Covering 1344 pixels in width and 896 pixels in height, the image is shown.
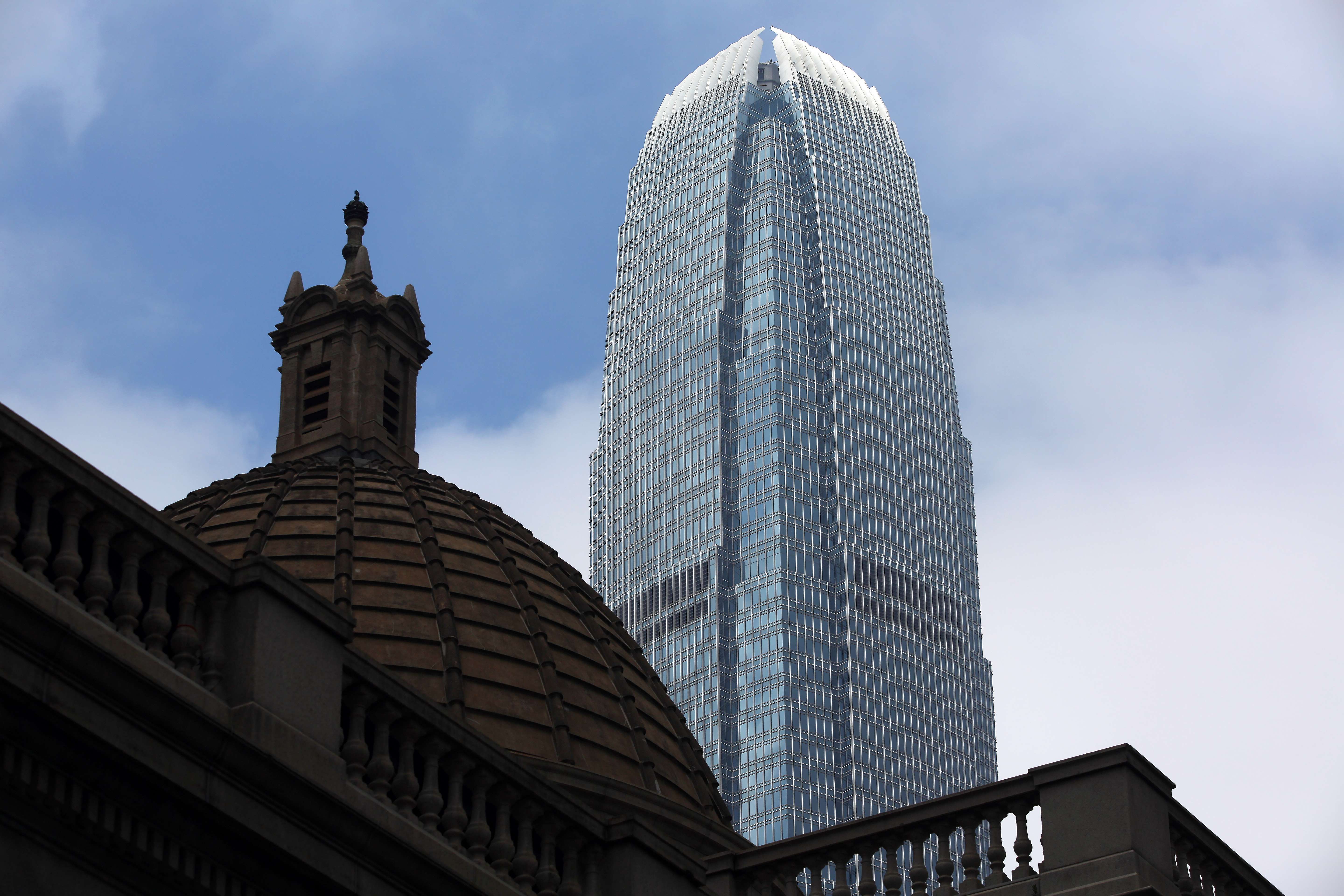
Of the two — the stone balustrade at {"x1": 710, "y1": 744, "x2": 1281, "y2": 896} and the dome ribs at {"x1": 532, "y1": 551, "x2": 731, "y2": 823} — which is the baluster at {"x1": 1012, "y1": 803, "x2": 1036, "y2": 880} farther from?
the dome ribs at {"x1": 532, "y1": 551, "x2": 731, "y2": 823}

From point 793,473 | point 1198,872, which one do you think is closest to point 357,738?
point 1198,872

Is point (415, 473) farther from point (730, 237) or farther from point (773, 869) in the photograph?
point (730, 237)

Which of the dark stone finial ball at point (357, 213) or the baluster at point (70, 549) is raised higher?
the dark stone finial ball at point (357, 213)

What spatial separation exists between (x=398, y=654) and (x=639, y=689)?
7.20 meters

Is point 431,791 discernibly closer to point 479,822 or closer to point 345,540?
point 479,822

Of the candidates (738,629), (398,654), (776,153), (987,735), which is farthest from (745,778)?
(398,654)

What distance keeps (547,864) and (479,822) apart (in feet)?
2.80

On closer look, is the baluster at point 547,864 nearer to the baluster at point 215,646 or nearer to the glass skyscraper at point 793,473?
the baluster at point 215,646

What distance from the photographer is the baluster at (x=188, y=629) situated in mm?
13469

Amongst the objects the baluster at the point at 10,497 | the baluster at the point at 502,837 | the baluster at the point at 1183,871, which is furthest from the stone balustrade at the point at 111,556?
the baluster at the point at 1183,871

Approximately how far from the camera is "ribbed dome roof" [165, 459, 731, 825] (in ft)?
121

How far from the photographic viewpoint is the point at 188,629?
1364 cm

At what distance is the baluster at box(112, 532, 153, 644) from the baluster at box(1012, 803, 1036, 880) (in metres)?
8.54

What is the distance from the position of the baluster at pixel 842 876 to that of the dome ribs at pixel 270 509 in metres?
19.2
